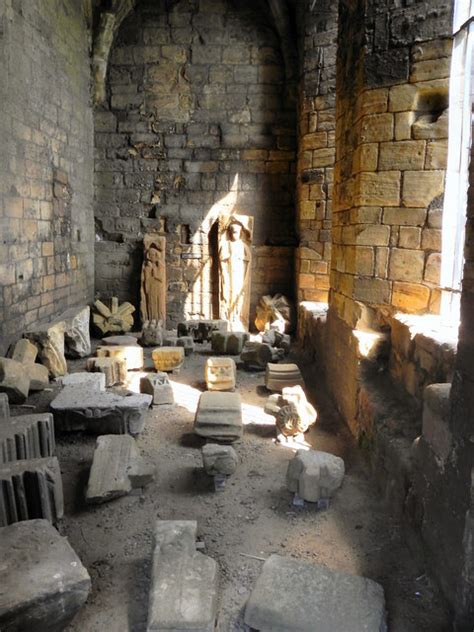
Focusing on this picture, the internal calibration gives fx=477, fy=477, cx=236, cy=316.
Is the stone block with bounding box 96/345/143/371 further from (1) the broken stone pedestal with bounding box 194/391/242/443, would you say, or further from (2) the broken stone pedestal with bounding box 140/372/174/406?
(1) the broken stone pedestal with bounding box 194/391/242/443

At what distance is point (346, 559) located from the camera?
94.5 inches

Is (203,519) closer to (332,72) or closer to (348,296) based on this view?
(348,296)

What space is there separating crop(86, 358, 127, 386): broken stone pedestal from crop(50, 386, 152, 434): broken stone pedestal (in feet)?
3.86

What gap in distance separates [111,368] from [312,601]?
3.52 m

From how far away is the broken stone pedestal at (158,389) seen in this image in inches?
178

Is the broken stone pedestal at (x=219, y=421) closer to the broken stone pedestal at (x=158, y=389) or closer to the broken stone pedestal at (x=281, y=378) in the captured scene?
the broken stone pedestal at (x=158, y=389)

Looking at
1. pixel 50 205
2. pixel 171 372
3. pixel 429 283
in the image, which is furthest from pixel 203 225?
pixel 429 283

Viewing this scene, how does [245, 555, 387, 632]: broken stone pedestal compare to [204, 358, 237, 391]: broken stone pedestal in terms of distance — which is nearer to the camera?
[245, 555, 387, 632]: broken stone pedestal

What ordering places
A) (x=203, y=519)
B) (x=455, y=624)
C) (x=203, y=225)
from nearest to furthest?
(x=455, y=624)
(x=203, y=519)
(x=203, y=225)

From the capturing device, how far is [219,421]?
12.2 feet

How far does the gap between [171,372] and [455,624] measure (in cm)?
409

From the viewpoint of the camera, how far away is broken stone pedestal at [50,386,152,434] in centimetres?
371

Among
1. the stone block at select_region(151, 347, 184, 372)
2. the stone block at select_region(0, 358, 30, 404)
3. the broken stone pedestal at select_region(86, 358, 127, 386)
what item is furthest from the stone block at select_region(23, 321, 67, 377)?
the stone block at select_region(151, 347, 184, 372)

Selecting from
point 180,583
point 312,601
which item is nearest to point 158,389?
point 180,583
